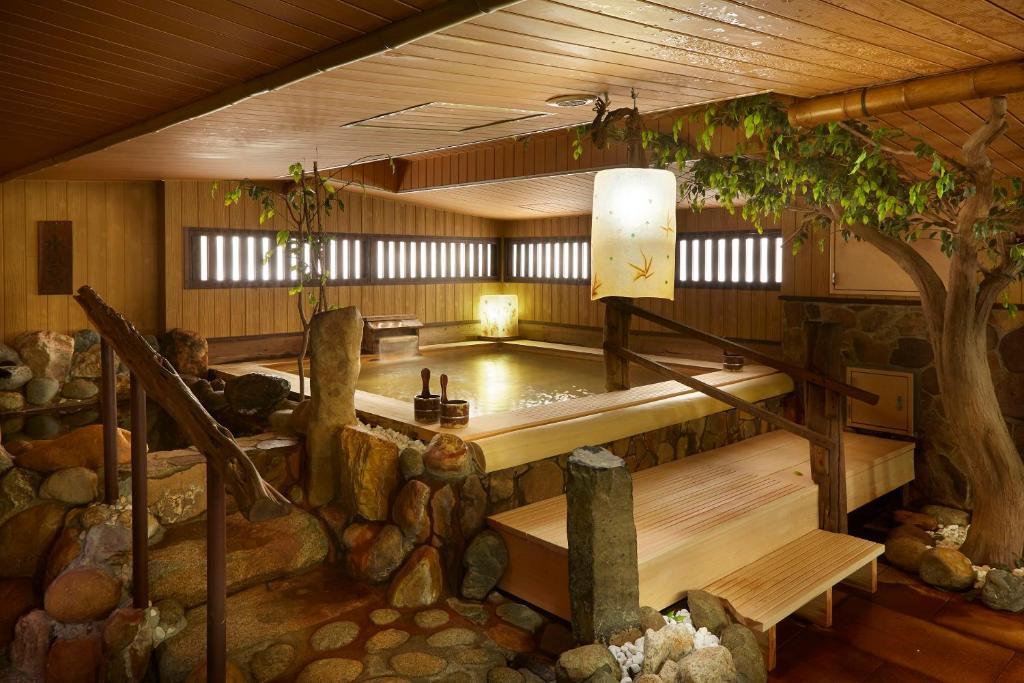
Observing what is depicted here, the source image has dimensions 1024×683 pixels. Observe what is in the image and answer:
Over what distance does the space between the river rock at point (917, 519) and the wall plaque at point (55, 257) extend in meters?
8.58

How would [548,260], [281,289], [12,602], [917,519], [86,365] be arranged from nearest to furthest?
[12,602] → [917,519] → [86,365] → [281,289] → [548,260]

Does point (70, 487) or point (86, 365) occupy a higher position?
point (86, 365)

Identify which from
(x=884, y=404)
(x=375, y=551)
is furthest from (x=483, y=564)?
(x=884, y=404)

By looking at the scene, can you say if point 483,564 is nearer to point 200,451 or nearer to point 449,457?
point 449,457

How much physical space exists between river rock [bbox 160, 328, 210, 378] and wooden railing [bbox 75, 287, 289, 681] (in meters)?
3.71

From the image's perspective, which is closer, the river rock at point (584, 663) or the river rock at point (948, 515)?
the river rock at point (584, 663)

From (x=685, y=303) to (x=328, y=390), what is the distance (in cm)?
588

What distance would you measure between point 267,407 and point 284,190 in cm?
403

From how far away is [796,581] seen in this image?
4582 mm

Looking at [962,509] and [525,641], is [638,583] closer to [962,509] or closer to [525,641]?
[525,641]

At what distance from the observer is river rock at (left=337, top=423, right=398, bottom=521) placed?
481cm

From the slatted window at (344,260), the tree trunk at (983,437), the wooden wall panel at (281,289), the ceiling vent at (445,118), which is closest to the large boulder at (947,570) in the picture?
the tree trunk at (983,437)

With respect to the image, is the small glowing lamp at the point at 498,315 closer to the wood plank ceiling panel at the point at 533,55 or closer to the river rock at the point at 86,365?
the river rock at the point at 86,365

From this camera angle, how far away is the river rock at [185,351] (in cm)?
824
